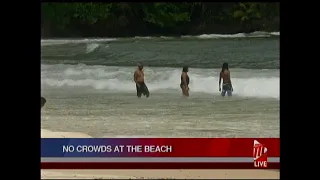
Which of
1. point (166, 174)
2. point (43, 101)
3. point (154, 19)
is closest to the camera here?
point (166, 174)

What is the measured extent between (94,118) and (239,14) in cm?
237

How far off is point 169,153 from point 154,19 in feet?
5.87

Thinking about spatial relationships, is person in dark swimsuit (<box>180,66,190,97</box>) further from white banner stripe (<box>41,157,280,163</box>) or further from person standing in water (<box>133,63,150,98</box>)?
white banner stripe (<box>41,157,280,163</box>)

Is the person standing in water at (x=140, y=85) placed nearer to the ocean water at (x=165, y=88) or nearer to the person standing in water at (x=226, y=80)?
the ocean water at (x=165, y=88)

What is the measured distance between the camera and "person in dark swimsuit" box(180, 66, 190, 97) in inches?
415

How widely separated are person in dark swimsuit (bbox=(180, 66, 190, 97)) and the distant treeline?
20.0 inches

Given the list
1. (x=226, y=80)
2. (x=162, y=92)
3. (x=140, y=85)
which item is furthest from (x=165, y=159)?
(x=226, y=80)

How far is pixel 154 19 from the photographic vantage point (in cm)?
1055

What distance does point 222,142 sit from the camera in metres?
10.3

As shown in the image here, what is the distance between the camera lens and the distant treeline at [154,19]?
10.4 meters

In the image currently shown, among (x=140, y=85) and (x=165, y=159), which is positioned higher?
(x=140, y=85)

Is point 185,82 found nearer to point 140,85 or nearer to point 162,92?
point 162,92

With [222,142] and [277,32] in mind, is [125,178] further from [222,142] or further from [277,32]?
[277,32]

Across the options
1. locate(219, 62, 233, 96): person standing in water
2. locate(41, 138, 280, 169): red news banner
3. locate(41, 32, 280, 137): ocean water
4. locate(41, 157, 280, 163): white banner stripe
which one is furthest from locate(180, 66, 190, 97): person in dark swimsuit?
locate(41, 157, 280, 163): white banner stripe
